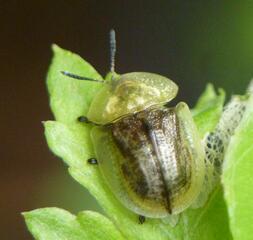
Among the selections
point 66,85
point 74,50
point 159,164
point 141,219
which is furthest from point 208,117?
point 74,50

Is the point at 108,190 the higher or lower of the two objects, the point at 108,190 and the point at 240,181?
the lower

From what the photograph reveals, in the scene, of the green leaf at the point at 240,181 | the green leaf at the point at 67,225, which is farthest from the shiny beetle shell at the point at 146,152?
the green leaf at the point at 240,181

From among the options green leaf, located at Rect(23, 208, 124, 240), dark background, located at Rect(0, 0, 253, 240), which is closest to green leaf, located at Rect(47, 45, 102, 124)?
green leaf, located at Rect(23, 208, 124, 240)

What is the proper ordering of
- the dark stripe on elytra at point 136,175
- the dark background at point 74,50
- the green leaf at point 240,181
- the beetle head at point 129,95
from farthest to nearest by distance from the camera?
the dark background at point 74,50 < the beetle head at point 129,95 < the dark stripe on elytra at point 136,175 < the green leaf at point 240,181

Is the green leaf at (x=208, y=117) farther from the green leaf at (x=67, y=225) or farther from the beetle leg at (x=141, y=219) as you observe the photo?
the green leaf at (x=67, y=225)

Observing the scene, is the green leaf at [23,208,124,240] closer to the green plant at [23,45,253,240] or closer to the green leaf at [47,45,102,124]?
the green plant at [23,45,253,240]

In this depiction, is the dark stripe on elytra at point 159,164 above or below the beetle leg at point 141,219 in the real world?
above

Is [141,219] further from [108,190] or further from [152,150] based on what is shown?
[152,150]
